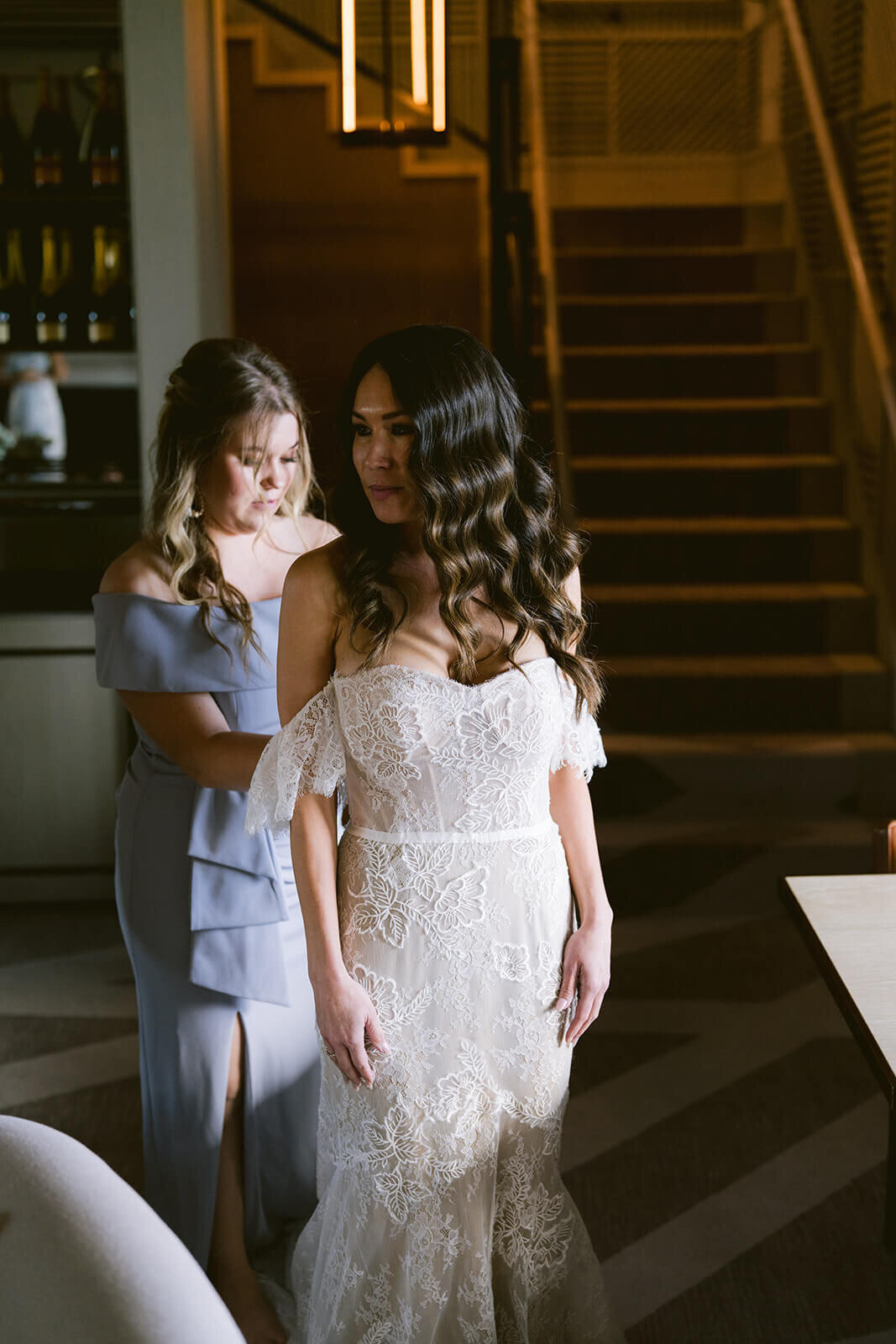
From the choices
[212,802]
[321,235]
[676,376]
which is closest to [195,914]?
[212,802]

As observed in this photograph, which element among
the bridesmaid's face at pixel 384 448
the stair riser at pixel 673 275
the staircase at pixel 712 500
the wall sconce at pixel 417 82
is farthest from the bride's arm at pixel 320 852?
the stair riser at pixel 673 275

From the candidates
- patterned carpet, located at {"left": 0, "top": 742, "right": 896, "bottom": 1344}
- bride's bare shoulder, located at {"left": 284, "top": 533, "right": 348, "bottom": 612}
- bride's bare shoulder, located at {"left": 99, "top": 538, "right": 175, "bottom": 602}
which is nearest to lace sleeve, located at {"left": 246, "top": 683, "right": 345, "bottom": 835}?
bride's bare shoulder, located at {"left": 284, "top": 533, "right": 348, "bottom": 612}

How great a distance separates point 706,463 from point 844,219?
3.39ft

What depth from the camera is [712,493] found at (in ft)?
16.6

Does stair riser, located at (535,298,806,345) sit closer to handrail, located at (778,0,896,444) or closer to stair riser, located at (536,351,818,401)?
stair riser, located at (536,351,818,401)

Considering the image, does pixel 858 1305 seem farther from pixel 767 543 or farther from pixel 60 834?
pixel 767 543

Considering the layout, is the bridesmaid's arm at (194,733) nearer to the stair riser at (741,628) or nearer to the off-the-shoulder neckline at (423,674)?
the off-the-shoulder neckline at (423,674)

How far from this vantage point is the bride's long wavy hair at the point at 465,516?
1559mm

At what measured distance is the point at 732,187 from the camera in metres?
7.58

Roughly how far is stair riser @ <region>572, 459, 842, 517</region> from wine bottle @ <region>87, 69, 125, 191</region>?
80.5 inches

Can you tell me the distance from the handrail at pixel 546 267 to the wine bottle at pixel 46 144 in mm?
1810

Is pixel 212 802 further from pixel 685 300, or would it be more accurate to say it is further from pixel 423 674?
pixel 685 300

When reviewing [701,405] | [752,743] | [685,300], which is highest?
[685,300]

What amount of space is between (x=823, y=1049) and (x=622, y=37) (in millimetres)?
6810
